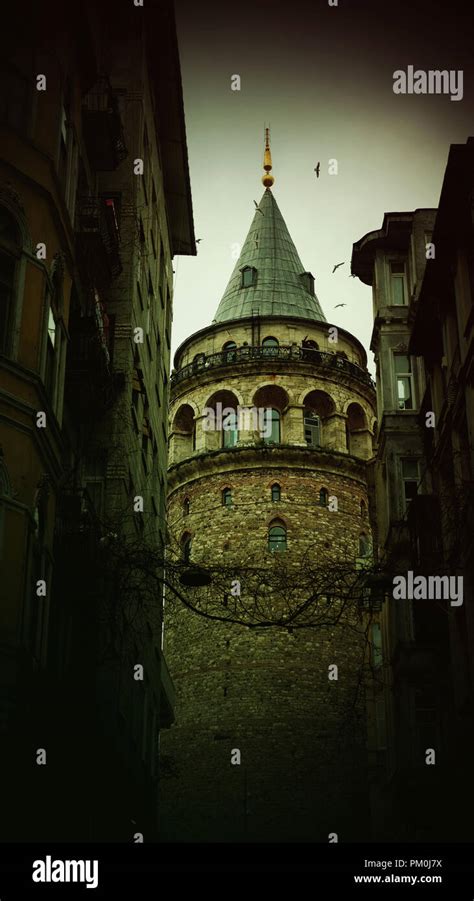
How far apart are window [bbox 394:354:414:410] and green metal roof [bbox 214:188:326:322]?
2827cm

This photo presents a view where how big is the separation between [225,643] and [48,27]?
37832 mm

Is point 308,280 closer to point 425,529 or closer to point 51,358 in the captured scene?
point 425,529

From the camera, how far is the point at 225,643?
54.2 m

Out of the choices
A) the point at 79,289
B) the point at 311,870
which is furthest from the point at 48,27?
the point at 311,870

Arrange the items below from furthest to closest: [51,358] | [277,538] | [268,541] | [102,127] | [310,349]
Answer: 1. [310,349]
2. [277,538]
3. [268,541]
4. [102,127]
5. [51,358]

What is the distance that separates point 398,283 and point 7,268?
70.7 feet

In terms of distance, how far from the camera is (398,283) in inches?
1471

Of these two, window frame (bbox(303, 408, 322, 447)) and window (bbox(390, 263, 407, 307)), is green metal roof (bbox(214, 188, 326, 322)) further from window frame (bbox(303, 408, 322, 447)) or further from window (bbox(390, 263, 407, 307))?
window (bbox(390, 263, 407, 307))

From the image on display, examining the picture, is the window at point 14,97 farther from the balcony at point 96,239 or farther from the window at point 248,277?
the window at point 248,277

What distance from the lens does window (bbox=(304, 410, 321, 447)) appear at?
60.4 m

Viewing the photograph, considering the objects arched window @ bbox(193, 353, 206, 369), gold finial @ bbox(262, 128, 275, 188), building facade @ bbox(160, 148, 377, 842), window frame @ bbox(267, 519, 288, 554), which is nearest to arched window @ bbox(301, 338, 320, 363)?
Result: building facade @ bbox(160, 148, 377, 842)

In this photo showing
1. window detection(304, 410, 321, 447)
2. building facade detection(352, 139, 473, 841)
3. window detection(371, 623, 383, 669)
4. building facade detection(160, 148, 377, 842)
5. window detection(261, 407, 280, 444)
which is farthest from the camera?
window detection(304, 410, 321, 447)

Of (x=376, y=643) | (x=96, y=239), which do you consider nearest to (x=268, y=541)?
(x=376, y=643)

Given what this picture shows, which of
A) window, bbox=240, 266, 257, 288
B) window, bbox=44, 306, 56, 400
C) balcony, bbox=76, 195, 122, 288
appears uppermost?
window, bbox=240, 266, 257, 288
